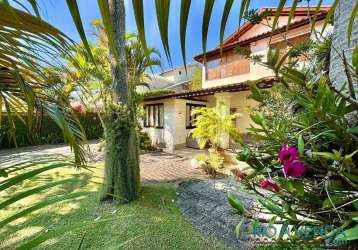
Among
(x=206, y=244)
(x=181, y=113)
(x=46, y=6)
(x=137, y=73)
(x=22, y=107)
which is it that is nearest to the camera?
(x=46, y=6)

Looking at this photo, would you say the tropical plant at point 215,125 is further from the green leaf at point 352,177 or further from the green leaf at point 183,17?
the green leaf at point 183,17

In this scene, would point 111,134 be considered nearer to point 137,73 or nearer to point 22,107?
point 22,107

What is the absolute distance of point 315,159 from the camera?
0.98 meters

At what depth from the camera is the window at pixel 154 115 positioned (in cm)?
1384

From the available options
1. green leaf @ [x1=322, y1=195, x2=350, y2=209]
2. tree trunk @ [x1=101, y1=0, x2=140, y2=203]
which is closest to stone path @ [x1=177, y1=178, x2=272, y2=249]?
tree trunk @ [x1=101, y1=0, x2=140, y2=203]

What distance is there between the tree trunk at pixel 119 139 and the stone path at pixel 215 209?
1.49m

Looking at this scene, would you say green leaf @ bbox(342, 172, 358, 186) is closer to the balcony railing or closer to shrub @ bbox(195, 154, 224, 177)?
shrub @ bbox(195, 154, 224, 177)

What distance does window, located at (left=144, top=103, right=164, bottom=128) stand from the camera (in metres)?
13.8

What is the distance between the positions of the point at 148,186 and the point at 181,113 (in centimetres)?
710

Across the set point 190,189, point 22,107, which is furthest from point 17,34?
point 190,189

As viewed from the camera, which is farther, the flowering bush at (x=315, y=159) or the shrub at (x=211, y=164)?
the shrub at (x=211, y=164)

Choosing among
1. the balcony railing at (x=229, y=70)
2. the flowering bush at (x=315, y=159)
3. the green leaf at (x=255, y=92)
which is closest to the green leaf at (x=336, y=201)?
the flowering bush at (x=315, y=159)

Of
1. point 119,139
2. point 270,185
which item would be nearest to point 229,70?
point 119,139

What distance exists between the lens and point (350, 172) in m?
0.85
